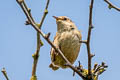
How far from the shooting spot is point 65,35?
6348mm

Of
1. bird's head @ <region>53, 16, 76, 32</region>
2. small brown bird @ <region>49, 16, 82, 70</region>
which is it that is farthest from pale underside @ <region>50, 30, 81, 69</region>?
bird's head @ <region>53, 16, 76, 32</region>

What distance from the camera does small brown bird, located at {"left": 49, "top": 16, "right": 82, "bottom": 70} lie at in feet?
19.7

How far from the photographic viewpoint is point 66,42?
20.3ft

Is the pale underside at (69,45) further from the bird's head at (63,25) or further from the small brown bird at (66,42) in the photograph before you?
the bird's head at (63,25)

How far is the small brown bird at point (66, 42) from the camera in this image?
600cm

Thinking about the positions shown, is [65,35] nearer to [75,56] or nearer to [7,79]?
[75,56]

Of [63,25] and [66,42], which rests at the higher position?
[63,25]

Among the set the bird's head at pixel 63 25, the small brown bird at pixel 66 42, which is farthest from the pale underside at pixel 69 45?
the bird's head at pixel 63 25

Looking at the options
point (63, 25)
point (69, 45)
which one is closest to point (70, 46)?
point (69, 45)

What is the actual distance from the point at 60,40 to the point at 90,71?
2.57 m

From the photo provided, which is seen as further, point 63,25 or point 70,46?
point 63,25

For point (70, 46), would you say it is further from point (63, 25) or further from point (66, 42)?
point (63, 25)

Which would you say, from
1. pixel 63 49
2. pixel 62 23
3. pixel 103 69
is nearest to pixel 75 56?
pixel 63 49

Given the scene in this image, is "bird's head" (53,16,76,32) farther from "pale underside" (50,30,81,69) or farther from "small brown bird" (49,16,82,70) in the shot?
"pale underside" (50,30,81,69)
